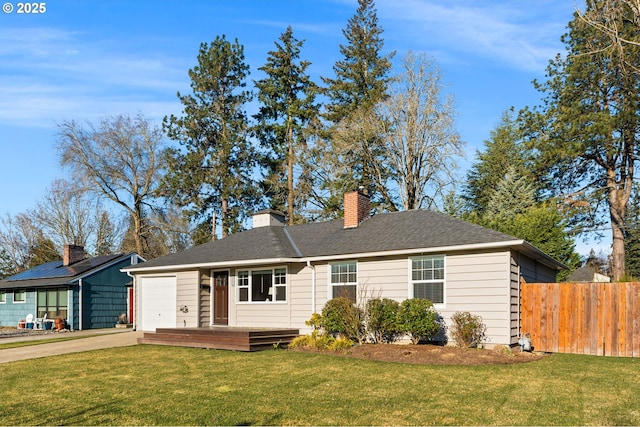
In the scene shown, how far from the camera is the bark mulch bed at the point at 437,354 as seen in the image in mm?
11344

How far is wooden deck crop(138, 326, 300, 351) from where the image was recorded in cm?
1425

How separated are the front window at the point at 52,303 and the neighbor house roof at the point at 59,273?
2.17ft

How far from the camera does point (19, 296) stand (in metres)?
28.0

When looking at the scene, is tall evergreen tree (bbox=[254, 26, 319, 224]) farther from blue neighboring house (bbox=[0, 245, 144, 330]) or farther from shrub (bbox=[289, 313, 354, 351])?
shrub (bbox=[289, 313, 354, 351])

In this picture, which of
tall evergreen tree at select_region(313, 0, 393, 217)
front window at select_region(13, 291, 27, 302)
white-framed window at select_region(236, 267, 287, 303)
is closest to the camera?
white-framed window at select_region(236, 267, 287, 303)

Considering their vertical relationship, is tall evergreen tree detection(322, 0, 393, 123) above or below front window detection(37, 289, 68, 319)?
above

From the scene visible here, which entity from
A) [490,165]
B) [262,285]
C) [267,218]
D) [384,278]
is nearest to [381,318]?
[384,278]

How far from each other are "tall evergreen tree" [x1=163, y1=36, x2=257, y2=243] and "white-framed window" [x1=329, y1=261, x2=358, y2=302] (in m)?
18.2

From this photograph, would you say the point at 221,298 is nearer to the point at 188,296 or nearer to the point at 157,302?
the point at 188,296

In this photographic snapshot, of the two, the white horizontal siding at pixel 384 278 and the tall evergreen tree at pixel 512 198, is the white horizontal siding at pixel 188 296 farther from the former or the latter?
the tall evergreen tree at pixel 512 198

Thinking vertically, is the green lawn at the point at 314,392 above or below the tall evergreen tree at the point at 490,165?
below

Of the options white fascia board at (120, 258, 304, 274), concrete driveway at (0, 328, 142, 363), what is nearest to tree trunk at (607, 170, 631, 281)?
white fascia board at (120, 258, 304, 274)

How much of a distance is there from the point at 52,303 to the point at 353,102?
67.8 ft

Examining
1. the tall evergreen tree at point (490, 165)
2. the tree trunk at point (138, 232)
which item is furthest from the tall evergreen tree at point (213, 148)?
the tall evergreen tree at point (490, 165)
